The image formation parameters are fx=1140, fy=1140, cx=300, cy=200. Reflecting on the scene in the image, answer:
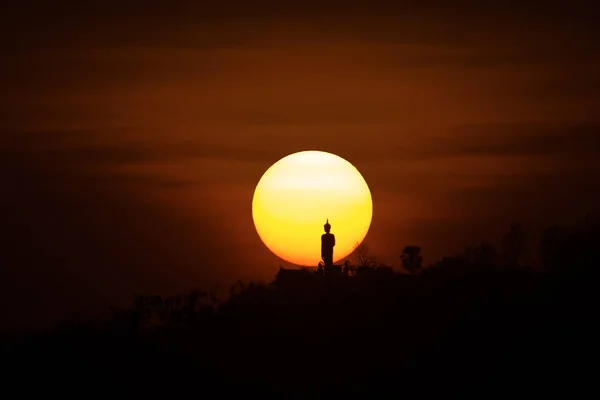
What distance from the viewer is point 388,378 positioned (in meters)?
66.1

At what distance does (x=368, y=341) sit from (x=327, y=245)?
6.70 m

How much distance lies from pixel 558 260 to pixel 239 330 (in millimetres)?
22993

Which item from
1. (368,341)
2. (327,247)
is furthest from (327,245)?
(368,341)

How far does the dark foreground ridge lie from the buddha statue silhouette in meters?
1.97

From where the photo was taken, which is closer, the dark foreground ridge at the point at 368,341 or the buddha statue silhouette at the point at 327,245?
the dark foreground ridge at the point at 368,341

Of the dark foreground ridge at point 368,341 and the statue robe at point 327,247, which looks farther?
the statue robe at point 327,247

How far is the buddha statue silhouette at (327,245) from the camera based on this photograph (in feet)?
241

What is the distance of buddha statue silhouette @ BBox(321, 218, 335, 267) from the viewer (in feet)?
241

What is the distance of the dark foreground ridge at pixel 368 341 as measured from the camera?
63781mm

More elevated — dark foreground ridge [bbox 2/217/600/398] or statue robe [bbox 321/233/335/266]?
statue robe [bbox 321/233/335/266]

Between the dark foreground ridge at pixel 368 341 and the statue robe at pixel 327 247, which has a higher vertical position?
the statue robe at pixel 327 247

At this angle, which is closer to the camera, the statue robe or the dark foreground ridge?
the dark foreground ridge

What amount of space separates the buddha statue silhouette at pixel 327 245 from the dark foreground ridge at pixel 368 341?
1.97 metres

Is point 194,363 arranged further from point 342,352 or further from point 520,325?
point 520,325
